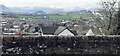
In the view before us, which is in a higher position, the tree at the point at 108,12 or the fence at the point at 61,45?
the fence at the point at 61,45

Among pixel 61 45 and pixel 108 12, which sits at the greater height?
pixel 61 45

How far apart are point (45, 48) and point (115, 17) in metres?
20.1

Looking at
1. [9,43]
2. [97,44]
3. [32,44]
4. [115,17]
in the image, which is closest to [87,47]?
[97,44]

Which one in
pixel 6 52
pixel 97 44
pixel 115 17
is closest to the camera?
pixel 6 52

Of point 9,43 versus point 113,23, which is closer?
point 9,43

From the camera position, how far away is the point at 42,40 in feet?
35.3

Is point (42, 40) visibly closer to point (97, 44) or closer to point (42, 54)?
point (42, 54)

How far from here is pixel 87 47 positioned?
1063 cm

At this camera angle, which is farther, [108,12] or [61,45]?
[108,12]

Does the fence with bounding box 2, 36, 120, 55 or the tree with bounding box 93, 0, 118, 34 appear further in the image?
the tree with bounding box 93, 0, 118, 34

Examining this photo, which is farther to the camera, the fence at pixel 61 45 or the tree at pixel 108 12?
the tree at pixel 108 12

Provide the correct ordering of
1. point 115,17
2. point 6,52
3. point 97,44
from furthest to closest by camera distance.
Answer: point 115,17 → point 97,44 → point 6,52

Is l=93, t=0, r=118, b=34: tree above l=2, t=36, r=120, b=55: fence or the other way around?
the other way around

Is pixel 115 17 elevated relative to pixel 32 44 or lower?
lower
